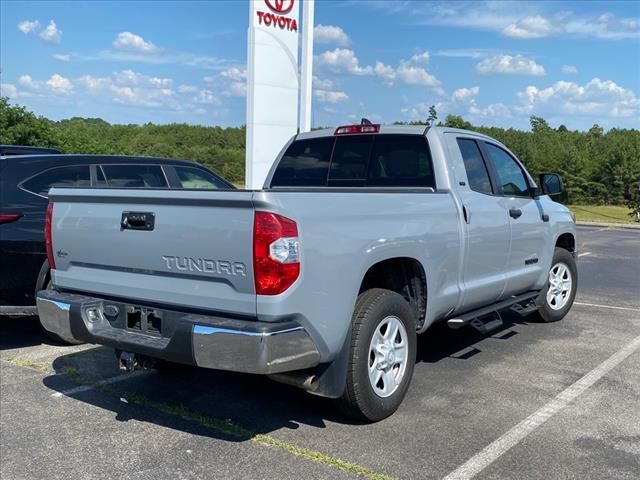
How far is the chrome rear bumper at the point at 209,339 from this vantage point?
3.44m

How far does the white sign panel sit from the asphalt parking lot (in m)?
9.84

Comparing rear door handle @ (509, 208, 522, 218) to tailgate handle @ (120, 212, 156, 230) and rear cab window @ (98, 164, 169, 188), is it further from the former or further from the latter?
rear cab window @ (98, 164, 169, 188)

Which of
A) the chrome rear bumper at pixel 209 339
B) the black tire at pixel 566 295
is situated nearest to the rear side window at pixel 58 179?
the chrome rear bumper at pixel 209 339

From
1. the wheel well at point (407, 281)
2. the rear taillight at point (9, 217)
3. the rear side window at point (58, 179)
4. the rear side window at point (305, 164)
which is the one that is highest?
the rear side window at point (305, 164)

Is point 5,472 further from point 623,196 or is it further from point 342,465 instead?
point 623,196

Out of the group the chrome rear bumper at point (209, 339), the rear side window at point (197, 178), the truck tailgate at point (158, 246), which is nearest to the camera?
the chrome rear bumper at point (209, 339)

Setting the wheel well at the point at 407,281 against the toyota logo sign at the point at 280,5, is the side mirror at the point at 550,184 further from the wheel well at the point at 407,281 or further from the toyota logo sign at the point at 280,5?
the toyota logo sign at the point at 280,5

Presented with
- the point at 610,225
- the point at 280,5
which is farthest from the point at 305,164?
the point at 610,225

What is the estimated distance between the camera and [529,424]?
4289mm

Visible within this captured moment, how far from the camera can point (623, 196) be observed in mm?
37656

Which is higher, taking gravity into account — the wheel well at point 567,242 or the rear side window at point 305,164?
the rear side window at point 305,164

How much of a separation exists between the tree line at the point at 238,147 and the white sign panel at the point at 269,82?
30.0 feet

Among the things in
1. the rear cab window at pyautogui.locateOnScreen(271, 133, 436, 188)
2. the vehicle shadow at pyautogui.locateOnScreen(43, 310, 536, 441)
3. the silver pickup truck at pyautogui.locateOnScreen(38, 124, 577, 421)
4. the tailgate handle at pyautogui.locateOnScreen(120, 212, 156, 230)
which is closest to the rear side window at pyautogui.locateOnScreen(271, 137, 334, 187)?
the rear cab window at pyautogui.locateOnScreen(271, 133, 436, 188)

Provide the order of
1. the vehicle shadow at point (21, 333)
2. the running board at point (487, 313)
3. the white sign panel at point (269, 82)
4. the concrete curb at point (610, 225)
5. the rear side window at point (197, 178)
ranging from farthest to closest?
the concrete curb at point (610, 225), the white sign panel at point (269, 82), the rear side window at point (197, 178), the vehicle shadow at point (21, 333), the running board at point (487, 313)
